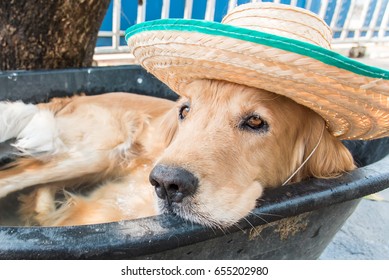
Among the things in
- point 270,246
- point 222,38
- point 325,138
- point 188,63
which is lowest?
point 270,246

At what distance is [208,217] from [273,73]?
1.95 ft

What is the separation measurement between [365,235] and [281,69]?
2.32m

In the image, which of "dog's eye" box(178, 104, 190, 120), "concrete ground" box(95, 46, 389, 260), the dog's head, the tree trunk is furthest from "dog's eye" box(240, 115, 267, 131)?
the tree trunk

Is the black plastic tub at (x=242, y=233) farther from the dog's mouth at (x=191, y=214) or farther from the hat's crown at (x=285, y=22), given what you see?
the hat's crown at (x=285, y=22)

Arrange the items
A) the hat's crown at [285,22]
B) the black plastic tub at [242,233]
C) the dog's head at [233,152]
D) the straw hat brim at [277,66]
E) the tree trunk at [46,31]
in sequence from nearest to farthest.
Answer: the black plastic tub at [242,233], the straw hat brim at [277,66], the dog's head at [233,152], the hat's crown at [285,22], the tree trunk at [46,31]

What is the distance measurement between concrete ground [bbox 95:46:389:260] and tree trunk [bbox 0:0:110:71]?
2524mm

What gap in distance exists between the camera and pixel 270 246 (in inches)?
74.0

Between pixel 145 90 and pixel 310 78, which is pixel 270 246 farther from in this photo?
pixel 145 90

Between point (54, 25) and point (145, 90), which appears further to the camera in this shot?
point (145, 90)

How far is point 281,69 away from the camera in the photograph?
1582mm

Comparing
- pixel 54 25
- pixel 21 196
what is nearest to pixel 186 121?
pixel 21 196

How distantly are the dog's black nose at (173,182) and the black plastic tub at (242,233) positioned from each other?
152mm

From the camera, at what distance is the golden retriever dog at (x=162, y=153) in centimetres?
167

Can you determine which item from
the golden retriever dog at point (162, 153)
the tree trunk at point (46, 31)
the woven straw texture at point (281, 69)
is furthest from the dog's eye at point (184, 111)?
the tree trunk at point (46, 31)
